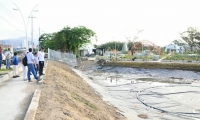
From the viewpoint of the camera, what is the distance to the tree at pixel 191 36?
5988cm

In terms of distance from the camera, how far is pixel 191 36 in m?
61.1

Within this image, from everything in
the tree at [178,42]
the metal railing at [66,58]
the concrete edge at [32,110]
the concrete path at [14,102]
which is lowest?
the concrete path at [14,102]

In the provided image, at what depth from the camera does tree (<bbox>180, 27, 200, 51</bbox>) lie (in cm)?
5988

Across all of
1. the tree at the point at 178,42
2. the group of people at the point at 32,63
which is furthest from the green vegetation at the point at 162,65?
the tree at the point at 178,42

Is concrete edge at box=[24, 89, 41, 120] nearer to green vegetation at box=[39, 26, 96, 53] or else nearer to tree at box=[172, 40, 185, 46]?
green vegetation at box=[39, 26, 96, 53]

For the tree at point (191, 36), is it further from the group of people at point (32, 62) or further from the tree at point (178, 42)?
the group of people at point (32, 62)

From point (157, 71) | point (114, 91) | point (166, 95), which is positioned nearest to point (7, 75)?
point (114, 91)

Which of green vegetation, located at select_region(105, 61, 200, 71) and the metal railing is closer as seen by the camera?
green vegetation, located at select_region(105, 61, 200, 71)

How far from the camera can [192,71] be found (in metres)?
29.3

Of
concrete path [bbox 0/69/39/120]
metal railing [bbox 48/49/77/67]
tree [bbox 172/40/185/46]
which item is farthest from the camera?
tree [bbox 172/40/185/46]

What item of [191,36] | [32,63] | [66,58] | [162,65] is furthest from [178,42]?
[32,63]

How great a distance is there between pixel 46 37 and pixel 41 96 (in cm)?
6655

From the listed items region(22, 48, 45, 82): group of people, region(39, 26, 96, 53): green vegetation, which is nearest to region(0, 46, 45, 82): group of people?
region(22, 48, 45, 82): group of people

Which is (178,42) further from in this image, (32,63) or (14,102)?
(14,102)
